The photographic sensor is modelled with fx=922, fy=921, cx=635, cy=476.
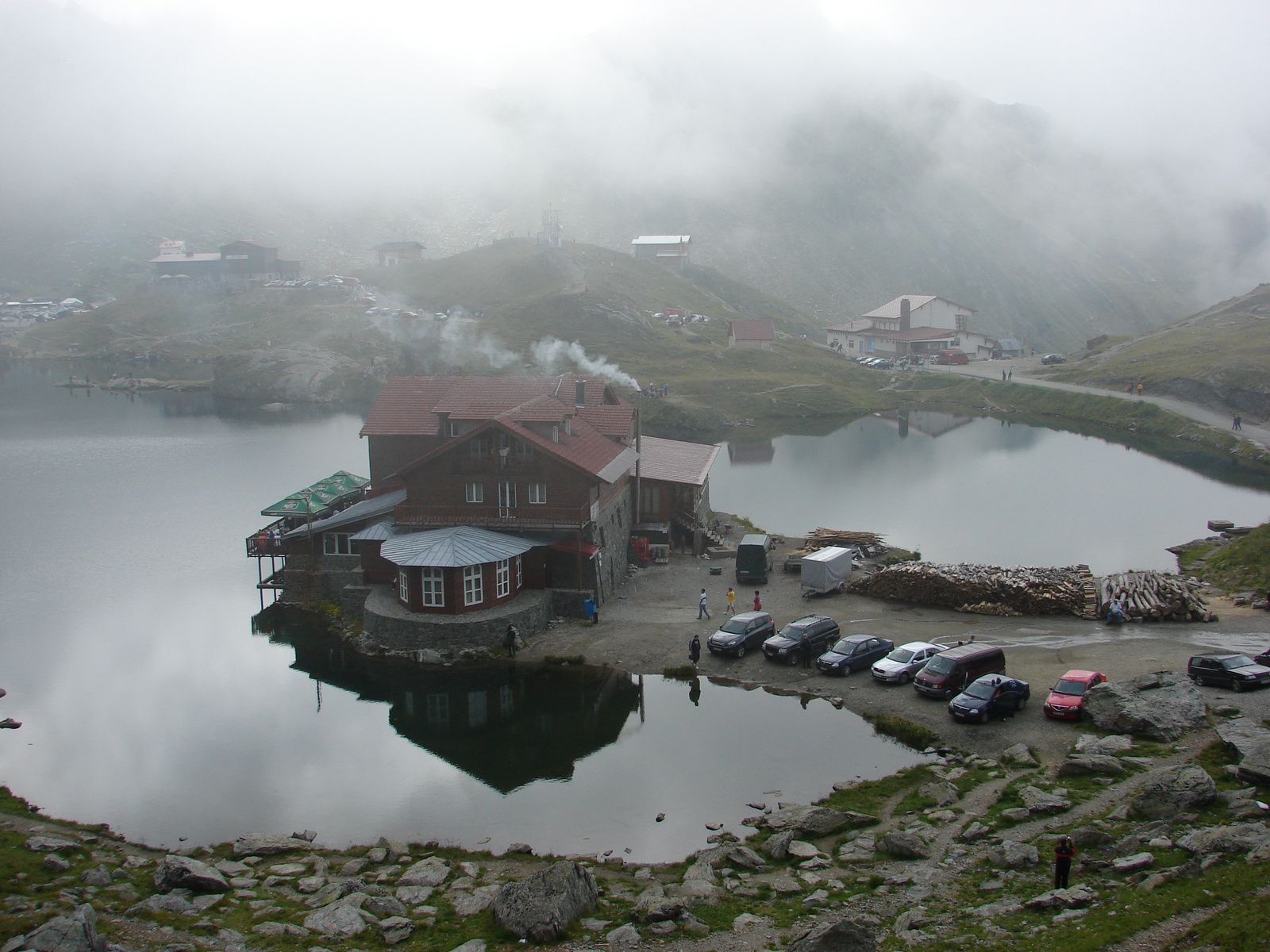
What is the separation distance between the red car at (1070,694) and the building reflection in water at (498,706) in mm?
14420

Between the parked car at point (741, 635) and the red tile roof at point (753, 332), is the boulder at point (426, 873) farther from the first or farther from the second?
the red tile roof at point (753, 332)

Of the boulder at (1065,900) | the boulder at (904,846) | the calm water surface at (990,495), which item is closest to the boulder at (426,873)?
the boulder at (904,846)

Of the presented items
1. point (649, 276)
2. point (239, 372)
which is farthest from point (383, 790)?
point (649, 276)

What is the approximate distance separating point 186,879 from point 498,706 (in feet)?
46.3

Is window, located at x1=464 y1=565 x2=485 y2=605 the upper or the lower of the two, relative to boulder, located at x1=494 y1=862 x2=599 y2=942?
upper

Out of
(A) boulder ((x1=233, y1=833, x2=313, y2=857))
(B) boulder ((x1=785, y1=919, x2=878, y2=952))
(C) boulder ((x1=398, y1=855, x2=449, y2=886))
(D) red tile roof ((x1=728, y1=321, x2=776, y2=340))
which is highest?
(D) red tile roof ((x1=728, y1=321, x2=776, y2=340))

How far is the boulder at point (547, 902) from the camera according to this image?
19312 mm

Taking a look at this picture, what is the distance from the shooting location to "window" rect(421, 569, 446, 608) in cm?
4000

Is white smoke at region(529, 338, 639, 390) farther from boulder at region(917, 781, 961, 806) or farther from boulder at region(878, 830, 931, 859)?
boulder at region(878, 830, 931, 859)

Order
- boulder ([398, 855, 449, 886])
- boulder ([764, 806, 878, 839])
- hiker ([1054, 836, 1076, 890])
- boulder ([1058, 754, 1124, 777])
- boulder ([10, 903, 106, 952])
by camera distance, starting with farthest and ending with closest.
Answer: boulder ([1058, 754, 1124, 777]) < boulder ([764, 806, 878, 839]) < boulder ([398, 855, 449, 886]) < hiker ([1054, 836, 1076, 890]) < boulder ([10, 903, 106, 952])

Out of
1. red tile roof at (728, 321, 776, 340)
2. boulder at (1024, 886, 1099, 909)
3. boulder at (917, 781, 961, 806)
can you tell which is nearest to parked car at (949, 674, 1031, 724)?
boulder at (917, 781, 961, 806)

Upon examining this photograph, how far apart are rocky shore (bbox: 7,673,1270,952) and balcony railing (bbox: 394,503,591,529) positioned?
63.1 feet

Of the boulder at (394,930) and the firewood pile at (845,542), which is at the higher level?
the firewood pile at (845,542)

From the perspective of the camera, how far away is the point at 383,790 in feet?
95.5
